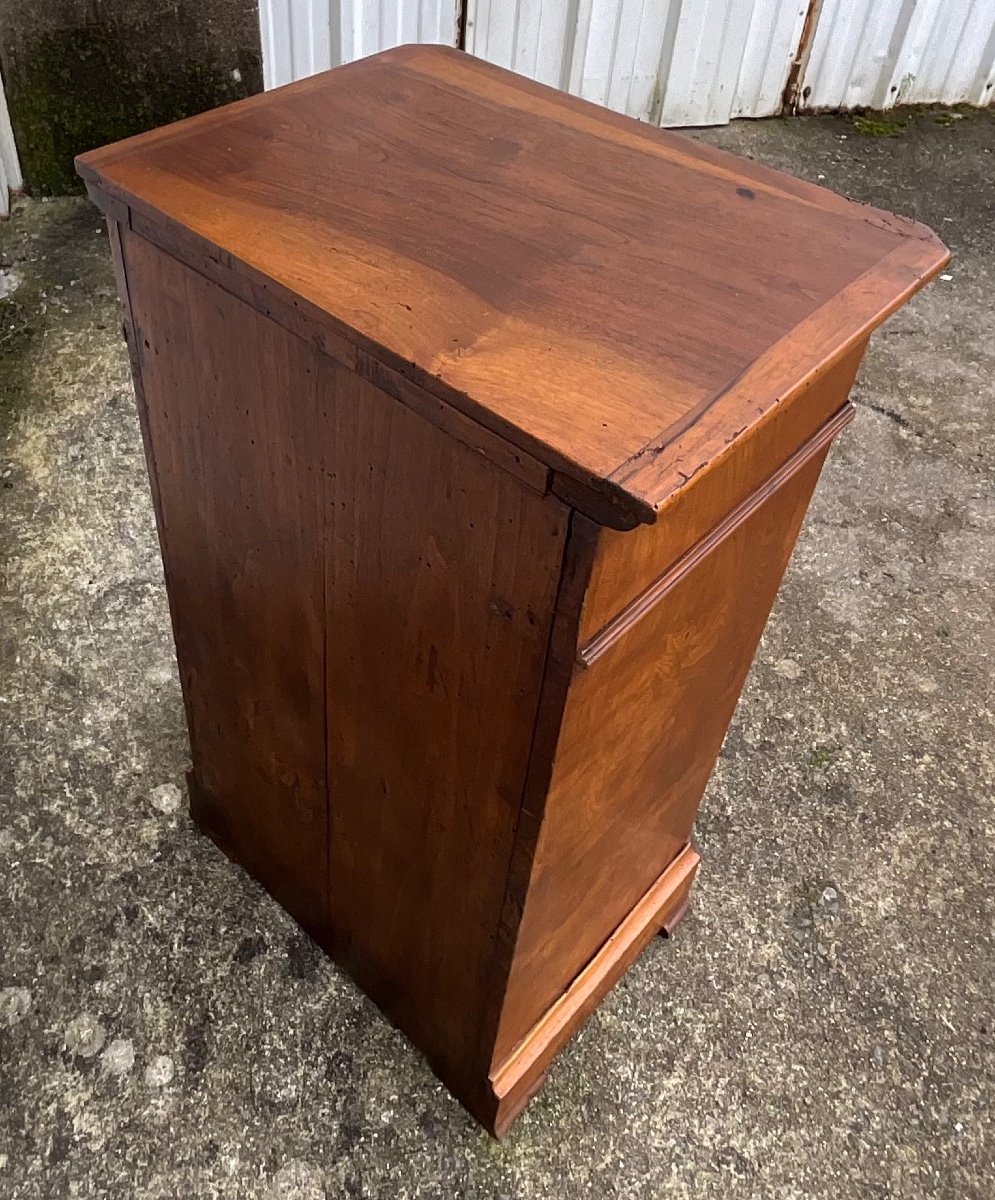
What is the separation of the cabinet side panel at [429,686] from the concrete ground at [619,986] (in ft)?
0.63

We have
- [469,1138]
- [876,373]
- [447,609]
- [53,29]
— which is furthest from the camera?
[876,373]

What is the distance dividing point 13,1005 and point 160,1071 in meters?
0.22

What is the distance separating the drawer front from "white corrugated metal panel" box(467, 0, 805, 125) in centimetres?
241

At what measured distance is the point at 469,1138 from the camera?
130 centimetres

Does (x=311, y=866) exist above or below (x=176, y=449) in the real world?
below

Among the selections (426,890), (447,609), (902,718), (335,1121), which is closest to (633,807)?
(426,890)

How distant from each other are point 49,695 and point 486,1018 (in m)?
0.97

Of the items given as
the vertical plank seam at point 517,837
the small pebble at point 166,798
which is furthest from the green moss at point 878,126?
the vertical plank seam at point 517,837

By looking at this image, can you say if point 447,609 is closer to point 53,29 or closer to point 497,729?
point 497,729

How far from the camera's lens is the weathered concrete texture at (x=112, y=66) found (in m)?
2.40

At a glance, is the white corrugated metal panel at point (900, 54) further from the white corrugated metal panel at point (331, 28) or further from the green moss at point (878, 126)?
the white corrugated metal panel at point (331, 28)

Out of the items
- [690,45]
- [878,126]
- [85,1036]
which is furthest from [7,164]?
[878,126]

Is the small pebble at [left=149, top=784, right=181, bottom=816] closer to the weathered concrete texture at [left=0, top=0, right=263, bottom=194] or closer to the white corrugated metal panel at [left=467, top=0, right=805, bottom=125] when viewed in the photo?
the weathered concrete texture at [left=0, top=0, right=263, bottom=194]

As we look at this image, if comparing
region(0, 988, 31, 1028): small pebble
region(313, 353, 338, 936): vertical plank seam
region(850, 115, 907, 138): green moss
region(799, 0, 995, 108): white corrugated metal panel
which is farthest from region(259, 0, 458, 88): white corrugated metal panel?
region(0, 988, 31, 1028): small pebble
